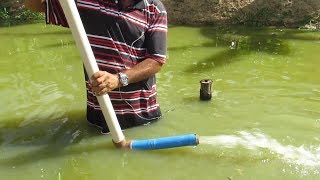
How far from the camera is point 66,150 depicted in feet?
11.5

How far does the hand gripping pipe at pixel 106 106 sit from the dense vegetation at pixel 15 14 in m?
8.45

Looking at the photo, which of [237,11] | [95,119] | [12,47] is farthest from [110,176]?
[237,11]

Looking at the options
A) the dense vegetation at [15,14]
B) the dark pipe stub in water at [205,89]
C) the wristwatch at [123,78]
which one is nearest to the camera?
the wristwatch at [123,78]

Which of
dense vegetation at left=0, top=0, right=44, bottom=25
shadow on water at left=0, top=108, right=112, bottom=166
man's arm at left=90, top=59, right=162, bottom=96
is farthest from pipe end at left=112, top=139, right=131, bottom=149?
dense vegetation at left=0, top=0, right=44, bottom=25

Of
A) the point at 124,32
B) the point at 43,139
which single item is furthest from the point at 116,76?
the point at 43,139

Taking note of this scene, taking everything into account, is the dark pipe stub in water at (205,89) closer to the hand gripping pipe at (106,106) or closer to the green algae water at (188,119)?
the green algae water at (188,119)

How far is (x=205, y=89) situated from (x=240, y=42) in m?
3.72

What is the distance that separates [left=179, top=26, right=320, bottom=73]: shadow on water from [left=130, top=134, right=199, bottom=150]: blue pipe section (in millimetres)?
2958

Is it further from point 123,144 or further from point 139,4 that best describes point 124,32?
point 123,144

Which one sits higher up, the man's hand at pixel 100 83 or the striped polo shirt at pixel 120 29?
the striped polo shirt at pixel 120 29

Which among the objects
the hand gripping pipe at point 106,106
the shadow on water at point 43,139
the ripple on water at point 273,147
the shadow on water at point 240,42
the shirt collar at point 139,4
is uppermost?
the shirt collar at point 139,4

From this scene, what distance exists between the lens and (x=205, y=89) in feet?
15.1

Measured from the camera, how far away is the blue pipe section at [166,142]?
315cm

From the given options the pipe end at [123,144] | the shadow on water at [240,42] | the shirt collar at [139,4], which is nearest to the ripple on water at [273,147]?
the pipe end at [123,144]
